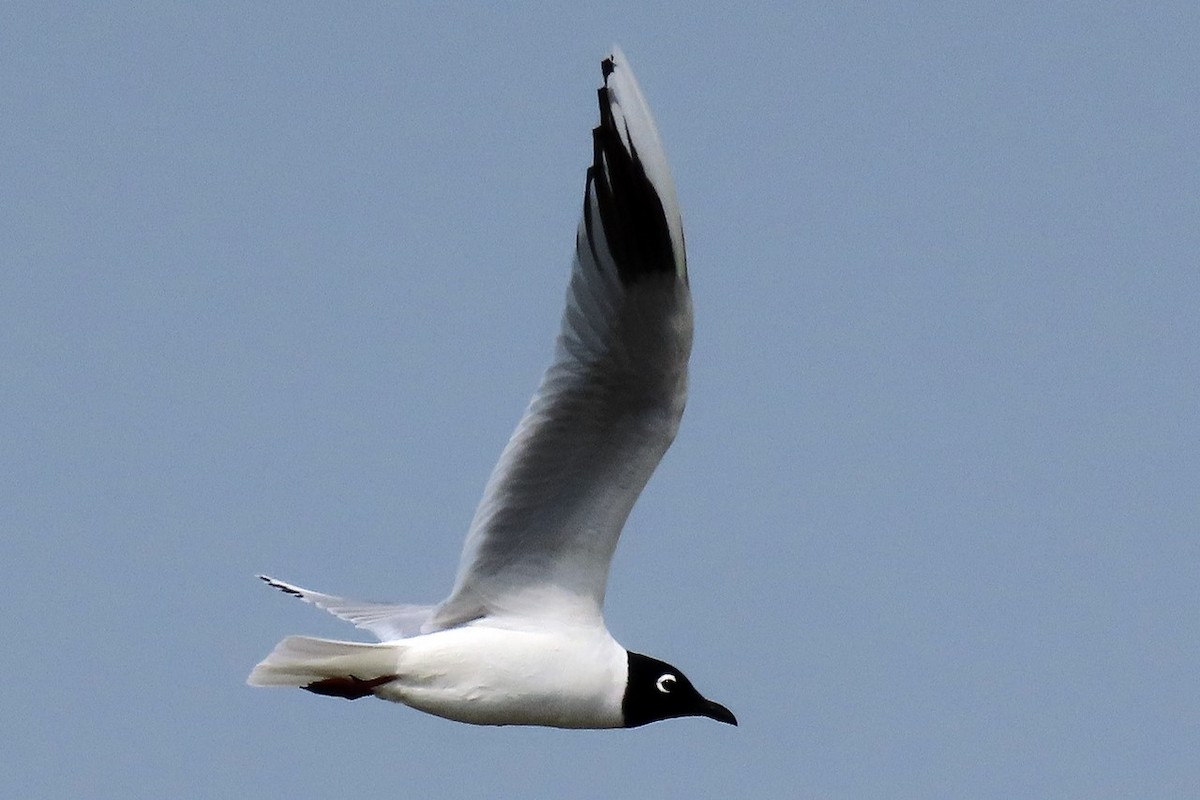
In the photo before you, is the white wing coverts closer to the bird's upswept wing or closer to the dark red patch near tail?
the bird's upswept wing

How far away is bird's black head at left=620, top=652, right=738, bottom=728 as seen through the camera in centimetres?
895

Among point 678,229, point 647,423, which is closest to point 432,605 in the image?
point 647,423

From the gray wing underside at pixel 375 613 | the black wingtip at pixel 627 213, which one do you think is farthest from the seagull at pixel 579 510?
the gray wing underside at pixel 375 613

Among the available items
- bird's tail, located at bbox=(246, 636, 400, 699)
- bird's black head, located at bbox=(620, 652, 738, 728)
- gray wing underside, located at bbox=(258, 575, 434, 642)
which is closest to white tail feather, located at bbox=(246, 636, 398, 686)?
bird's tail, located at bbox=(246, 636, 400, 699)

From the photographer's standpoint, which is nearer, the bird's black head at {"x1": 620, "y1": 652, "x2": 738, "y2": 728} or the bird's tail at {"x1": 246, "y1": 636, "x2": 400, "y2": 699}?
the bird's tail at {"x1": 246, "y1": 636, "x2": 400, "y2": 699}

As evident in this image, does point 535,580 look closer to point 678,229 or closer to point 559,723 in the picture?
point 559,723

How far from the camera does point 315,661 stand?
833 centimetres

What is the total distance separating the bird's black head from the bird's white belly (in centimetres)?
6

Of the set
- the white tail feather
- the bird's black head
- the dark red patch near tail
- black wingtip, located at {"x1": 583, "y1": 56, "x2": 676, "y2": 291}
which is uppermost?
black wingtip, located at {"x1": 583, "y1": 56, "x2": 676, "y2": 291}

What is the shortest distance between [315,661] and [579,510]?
1.18m

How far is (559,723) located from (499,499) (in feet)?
3.07

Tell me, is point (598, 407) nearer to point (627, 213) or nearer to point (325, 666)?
point (627, 213)

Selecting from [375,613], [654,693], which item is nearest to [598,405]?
[654,693]

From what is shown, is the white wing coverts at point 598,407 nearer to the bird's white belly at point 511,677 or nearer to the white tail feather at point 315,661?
the bird's white belly at point 511,677
